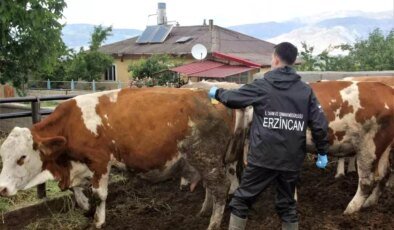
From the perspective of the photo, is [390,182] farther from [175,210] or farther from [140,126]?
[140,126]

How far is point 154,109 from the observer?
5219 millimetres

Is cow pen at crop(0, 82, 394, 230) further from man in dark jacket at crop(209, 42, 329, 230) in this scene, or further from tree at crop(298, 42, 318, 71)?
tree at crop(298, 42, 318, 71)

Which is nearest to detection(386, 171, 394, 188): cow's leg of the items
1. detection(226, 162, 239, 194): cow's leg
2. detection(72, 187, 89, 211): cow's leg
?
detection(226, 162, 239, 194): cow's leg

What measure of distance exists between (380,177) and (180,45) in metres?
31.9

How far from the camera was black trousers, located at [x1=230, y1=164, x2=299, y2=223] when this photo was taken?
4.11 meters

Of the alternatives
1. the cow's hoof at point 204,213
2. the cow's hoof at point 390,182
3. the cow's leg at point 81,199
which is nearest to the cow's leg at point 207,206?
the cow's hoof at point 204,213

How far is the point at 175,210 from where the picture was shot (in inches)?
235

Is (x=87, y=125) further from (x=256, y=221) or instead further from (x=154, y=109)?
(x=256, y=221)

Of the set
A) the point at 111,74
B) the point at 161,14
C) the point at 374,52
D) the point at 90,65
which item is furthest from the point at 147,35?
the point at 374,52

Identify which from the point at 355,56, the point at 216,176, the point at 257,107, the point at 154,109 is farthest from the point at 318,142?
the point at 355,56

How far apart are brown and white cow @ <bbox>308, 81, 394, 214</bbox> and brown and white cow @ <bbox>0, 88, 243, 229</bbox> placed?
1.31m

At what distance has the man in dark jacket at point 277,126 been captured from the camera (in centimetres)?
400

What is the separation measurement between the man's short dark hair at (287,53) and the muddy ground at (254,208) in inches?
71.5

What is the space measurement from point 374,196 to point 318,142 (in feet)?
6.44
